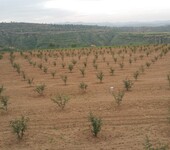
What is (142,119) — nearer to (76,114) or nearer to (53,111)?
(76,114)

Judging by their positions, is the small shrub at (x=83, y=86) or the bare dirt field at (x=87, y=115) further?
the small shrub at (x=83, y=86)

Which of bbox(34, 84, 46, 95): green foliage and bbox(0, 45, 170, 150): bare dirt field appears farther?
bbox(34, 84, 46, 95): green foliage

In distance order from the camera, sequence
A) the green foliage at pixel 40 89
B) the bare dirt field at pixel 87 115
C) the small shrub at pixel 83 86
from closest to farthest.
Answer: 1. the bare dirt field at pixel 87 115
2. the green foliage at pixel 40 89
3. the small shrub at pixel 83 86

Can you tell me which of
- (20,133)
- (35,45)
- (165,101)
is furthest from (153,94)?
(35,45)

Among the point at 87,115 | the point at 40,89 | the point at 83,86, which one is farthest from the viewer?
the point at 83,86

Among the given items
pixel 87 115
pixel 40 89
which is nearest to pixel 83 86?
pixel 40 89

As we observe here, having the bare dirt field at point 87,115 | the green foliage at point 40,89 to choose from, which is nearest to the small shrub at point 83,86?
the bare dirt field at point 87,115

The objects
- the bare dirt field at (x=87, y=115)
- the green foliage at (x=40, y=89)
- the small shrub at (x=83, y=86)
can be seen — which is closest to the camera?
the bare dirt field at (x=87, y=115)

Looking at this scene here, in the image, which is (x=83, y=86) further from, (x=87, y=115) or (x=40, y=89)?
(x=87, y=115)

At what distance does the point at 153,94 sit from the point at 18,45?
81.0m

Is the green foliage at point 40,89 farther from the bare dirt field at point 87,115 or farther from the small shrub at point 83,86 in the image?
the small shrub at point 83,86

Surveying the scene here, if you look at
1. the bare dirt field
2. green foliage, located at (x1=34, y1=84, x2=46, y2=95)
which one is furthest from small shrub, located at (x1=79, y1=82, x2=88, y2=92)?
green foliage, located at (x1=34, y1=84, x2=46, y2=95)

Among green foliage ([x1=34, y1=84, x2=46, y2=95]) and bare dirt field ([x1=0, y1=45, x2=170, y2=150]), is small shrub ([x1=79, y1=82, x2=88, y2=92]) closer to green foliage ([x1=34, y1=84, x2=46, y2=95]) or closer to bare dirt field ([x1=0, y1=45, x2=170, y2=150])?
bare dirt field ([x1=0, y1=45, x2=170, y2=150])

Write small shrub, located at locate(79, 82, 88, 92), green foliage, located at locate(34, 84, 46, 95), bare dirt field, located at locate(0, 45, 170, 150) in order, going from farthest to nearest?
small shrub, located at locate(79, 82, 88, 92)
green foliage, located at locate(34, 84, 46, 95)
bare dirt field, located at locate(0, 45, 170, 150)
